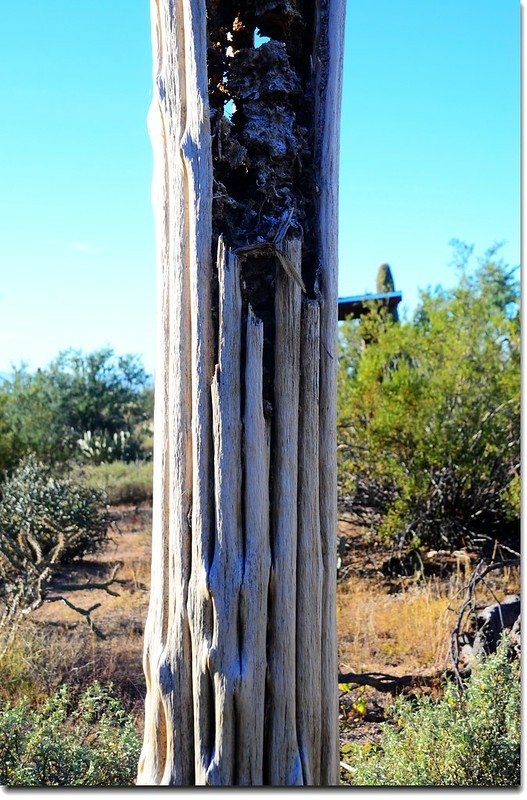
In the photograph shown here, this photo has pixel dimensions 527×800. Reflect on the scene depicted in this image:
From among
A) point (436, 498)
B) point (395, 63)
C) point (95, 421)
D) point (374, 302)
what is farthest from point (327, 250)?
point (95, 421)

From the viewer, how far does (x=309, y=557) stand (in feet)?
6.52

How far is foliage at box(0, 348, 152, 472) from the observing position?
12055 mm

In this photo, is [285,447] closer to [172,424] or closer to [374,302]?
[172,424]

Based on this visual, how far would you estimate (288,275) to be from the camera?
1.94 meters

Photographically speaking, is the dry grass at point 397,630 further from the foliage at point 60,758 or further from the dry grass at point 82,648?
the foliage at point 60,758

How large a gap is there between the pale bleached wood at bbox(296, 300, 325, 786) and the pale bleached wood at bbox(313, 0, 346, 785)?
36 millimetres

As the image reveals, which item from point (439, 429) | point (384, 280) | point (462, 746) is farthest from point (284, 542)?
point (384, 280)

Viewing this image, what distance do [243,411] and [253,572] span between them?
1.21ft

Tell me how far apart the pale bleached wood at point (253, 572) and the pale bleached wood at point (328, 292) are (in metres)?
0.19

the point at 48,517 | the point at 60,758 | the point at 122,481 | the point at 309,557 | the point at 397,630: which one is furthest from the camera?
the point at 122,481

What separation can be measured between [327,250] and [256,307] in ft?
0.76

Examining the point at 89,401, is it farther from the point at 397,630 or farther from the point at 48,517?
the point at 397,630

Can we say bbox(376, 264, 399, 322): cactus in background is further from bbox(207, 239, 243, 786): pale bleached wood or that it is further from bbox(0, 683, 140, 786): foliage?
bbox(207, 239, 243, 786): pale bleached wood

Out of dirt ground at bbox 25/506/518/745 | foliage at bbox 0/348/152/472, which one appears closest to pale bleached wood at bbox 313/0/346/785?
dirt ground at bbox 25/506/518/745
